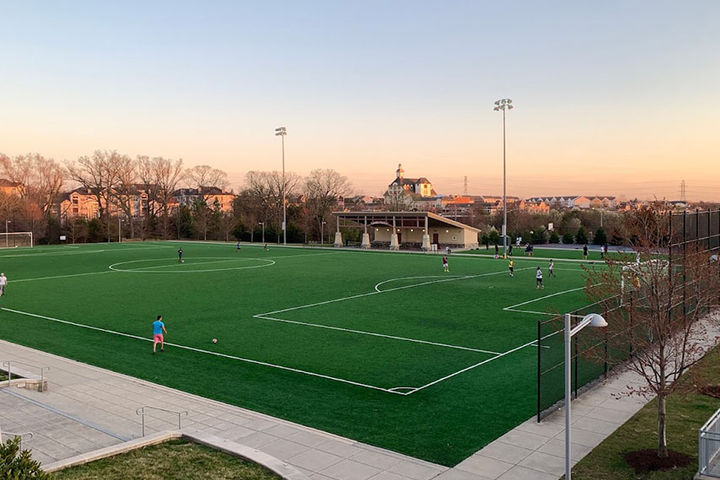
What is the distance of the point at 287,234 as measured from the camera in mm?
91812

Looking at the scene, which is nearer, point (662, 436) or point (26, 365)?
point (662, 436)

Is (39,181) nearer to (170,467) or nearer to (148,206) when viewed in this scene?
(148,206)

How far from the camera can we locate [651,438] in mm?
12328

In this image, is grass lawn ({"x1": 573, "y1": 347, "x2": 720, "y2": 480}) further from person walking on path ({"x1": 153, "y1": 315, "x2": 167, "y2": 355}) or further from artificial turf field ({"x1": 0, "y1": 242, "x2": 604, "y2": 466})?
person walking on path ({"x1": 153, "y1": 315, "x2": 167, "y2": 355})

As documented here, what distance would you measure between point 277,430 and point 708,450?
821 centimetres

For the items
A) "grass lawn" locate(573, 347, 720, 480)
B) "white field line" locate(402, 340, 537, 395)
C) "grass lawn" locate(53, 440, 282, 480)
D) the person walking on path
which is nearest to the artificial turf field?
"white field line" locate(402, 340, 537, 395)

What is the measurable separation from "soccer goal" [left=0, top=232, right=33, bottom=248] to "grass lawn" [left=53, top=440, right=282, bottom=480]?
269 ft

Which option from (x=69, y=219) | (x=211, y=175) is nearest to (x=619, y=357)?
(x=69, y=219)

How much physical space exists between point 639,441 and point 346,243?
70.4 metres

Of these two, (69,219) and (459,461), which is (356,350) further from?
(69,219)

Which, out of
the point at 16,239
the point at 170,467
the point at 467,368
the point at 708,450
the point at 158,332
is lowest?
the point at 467,368

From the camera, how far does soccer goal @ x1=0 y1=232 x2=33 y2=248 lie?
8188cm

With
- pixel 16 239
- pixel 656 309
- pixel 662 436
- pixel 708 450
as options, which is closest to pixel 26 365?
pixel 662 436

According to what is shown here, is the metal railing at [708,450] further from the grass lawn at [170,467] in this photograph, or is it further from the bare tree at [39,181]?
the bare tree at [39,181]
